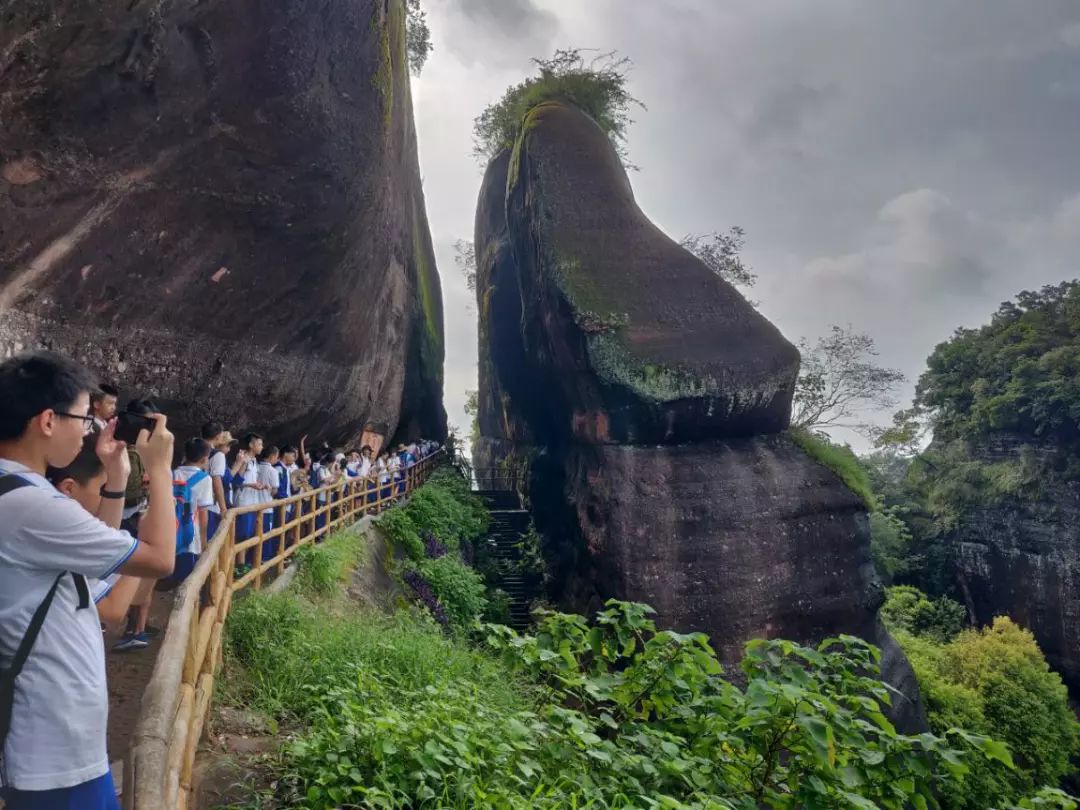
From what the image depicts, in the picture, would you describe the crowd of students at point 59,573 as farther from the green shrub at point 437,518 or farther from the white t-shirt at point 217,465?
the green shrub at point 437,518

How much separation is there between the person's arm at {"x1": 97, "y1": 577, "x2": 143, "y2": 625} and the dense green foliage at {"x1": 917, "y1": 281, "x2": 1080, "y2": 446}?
24890mm

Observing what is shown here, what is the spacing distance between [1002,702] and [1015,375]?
446 inches

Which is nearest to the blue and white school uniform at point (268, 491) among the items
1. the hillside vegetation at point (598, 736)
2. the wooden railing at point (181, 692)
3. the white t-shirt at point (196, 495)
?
the white t-shirt at point (196, 495)

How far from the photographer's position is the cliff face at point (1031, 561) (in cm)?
1966

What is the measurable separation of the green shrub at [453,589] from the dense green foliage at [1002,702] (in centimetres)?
1105

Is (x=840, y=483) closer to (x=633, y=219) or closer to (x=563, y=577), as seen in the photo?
(x=563, y=577)

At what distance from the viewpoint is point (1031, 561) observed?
2072 cm

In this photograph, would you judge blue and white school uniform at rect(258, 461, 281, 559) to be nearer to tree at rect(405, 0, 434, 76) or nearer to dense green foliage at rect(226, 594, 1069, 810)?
dense green foliage at rect(226, 594, 1069, 810)

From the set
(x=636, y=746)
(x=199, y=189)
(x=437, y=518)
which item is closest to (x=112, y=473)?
(x=636, y=746)

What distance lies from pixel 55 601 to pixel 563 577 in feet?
47.1

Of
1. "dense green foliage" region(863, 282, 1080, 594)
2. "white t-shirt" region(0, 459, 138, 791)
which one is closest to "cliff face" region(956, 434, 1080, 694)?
"dense green foliage" region(863, 282, 1080, 594)

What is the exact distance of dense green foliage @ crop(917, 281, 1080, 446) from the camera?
20.8 metres

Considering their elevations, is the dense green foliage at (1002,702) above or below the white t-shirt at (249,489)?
below

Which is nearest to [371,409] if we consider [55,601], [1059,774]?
[55,601]
